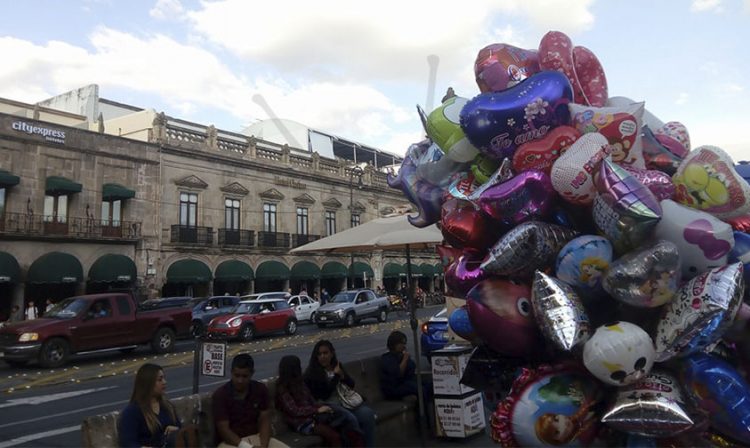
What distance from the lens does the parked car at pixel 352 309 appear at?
24734 mm

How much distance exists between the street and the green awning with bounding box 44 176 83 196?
1058 centimetres

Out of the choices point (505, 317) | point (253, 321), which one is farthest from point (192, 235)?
point (505, 317)

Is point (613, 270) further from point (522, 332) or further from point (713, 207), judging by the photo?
point (713, 207)

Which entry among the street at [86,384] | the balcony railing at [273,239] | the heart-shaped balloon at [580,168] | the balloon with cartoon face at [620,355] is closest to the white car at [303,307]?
the street at [86,384]

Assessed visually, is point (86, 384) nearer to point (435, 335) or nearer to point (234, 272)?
point (435, 335)

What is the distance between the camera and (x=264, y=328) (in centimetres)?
2108

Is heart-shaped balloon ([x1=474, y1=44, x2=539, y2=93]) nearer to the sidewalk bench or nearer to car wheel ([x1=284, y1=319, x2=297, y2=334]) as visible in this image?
the sidewalk bench

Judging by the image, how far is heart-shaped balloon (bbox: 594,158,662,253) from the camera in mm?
3127

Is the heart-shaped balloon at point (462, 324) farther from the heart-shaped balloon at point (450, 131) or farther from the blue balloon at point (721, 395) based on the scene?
the blue balloon at point (721, 395)

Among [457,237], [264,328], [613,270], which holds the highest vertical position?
[457,237]

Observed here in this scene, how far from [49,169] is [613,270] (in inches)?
1097

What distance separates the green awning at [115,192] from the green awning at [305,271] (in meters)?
11.7

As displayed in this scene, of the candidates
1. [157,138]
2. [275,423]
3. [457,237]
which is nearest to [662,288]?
[457,237]

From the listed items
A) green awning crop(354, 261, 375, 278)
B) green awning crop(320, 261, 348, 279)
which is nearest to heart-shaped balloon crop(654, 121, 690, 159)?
green awning crop(320, 261, 348, 279)
